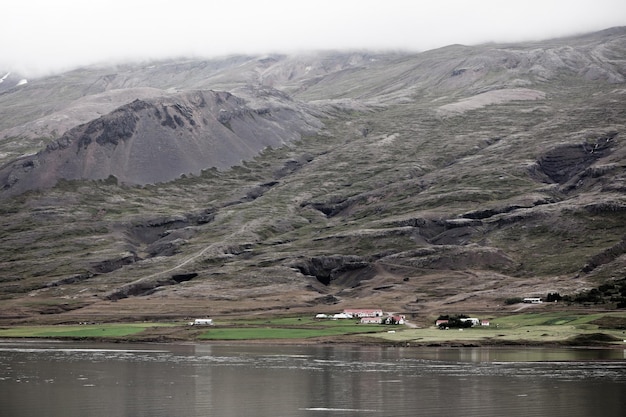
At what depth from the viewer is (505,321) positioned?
646 ft

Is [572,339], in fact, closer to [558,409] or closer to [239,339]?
[239,339]

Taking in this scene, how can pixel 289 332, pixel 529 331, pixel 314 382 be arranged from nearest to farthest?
1. pixel 314 382
2. pixel 529 331
3. pixel 289 332

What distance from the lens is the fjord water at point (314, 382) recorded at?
90.5 metres

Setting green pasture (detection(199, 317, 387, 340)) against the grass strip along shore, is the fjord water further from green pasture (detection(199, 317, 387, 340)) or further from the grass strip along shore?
green pasture (detection(199, 317, 387, 340))

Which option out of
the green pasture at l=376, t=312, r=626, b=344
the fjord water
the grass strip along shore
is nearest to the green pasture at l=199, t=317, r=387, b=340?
the grass strip along shore

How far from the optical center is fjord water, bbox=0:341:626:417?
90500mm

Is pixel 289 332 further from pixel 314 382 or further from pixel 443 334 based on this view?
pixel 314 382

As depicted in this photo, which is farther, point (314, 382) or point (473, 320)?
point (473, 320)

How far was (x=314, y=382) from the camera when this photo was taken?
111875 mm

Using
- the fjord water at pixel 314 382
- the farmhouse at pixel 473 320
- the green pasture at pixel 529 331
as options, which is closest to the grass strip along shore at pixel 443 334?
the green pasture at pixel 529 331

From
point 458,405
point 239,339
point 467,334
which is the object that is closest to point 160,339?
point 239,339

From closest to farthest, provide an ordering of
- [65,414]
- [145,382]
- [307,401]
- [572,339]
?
[65,414] → [307,401] → [145,382] → [572,339]

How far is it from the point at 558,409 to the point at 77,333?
133 metres

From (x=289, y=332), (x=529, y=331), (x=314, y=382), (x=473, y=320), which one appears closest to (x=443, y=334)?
(x=529, y=331)
